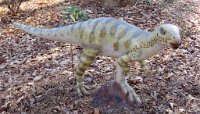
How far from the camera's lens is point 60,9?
5977mm

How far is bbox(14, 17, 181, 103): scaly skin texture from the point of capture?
101 inches

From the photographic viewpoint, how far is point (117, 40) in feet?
9.05

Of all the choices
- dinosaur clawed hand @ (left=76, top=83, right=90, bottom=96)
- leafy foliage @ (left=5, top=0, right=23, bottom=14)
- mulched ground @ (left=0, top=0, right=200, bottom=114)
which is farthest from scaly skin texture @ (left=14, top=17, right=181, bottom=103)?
leafy foliage @ (left=5, top=0, right=23, bottom=14)

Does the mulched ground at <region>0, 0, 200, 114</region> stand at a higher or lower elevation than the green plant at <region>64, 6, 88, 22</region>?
lower

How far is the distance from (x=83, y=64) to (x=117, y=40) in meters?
0.43

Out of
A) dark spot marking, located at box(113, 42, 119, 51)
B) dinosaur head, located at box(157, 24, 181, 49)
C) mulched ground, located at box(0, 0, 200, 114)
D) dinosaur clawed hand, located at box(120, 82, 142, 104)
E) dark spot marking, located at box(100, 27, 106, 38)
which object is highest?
dinosaur head, located at box(157, 24, 181, 49)

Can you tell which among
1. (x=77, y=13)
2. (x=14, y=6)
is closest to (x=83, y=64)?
(x=77, y=13)

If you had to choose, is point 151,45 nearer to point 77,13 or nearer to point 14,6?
point 77,13

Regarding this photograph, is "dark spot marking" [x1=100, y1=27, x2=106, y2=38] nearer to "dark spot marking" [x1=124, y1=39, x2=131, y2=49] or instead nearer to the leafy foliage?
"dark spot marking" [x1=124, y1=39, x2=131, y2=49]

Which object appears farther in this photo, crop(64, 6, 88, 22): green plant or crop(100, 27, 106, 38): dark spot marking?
crop(64, 6, 88, 22): green plant

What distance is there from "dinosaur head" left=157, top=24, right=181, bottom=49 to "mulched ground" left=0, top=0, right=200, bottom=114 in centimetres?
87

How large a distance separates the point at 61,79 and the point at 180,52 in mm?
1563

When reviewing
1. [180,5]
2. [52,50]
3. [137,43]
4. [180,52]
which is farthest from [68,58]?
[180,5]

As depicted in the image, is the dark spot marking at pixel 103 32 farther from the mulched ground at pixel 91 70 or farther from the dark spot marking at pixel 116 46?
the mulched ground at pixel 91 70
